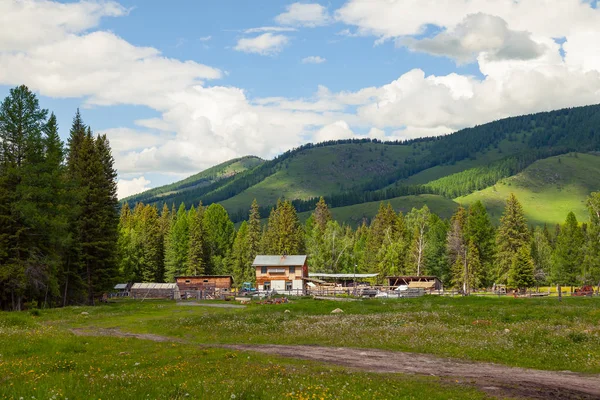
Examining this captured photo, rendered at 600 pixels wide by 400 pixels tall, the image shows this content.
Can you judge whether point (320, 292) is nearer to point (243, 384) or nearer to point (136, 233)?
point (136, 233)

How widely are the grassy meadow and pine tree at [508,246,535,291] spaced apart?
41.3 m

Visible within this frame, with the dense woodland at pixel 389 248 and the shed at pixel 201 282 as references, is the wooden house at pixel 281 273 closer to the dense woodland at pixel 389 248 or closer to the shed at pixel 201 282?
the shed at pixel 201 282

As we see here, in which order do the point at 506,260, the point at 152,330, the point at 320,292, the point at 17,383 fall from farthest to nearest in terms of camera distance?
the point at 506,260 < the point at 320,292 < the point at 152,330 < the point at 17,383

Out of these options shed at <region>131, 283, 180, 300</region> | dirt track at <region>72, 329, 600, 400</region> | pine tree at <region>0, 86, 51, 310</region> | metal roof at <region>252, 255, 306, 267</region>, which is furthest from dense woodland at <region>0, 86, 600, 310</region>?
dirt track at <region>72, 329, 600, 400</region>

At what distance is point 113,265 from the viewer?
67625mm

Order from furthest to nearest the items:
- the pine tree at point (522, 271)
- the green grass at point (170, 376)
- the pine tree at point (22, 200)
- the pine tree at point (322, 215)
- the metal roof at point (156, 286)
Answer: the pine tree at point (322, 215)
the metal roof at point (156, 286)
the pine tree at point (522, 271)
the pine tree at point (22, 200)
the green grass at point (170, 376)

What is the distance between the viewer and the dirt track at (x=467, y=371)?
54.5ft

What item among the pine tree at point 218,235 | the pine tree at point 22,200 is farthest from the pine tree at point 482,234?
the pine tree at point 22,200

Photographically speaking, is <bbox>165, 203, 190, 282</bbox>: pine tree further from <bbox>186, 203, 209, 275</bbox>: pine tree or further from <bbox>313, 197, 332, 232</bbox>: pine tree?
<bbox>313, 197, 332, 232</bbox>: pine tree

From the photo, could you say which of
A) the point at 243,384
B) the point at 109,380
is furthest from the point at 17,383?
the point at 243,384

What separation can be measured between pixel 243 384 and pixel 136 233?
4271 inches

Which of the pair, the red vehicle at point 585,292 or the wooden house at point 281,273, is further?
the wooden house at point 281,273

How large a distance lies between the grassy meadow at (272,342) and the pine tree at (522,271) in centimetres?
4128

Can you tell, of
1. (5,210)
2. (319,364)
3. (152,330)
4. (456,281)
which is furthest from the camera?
(456,281)
